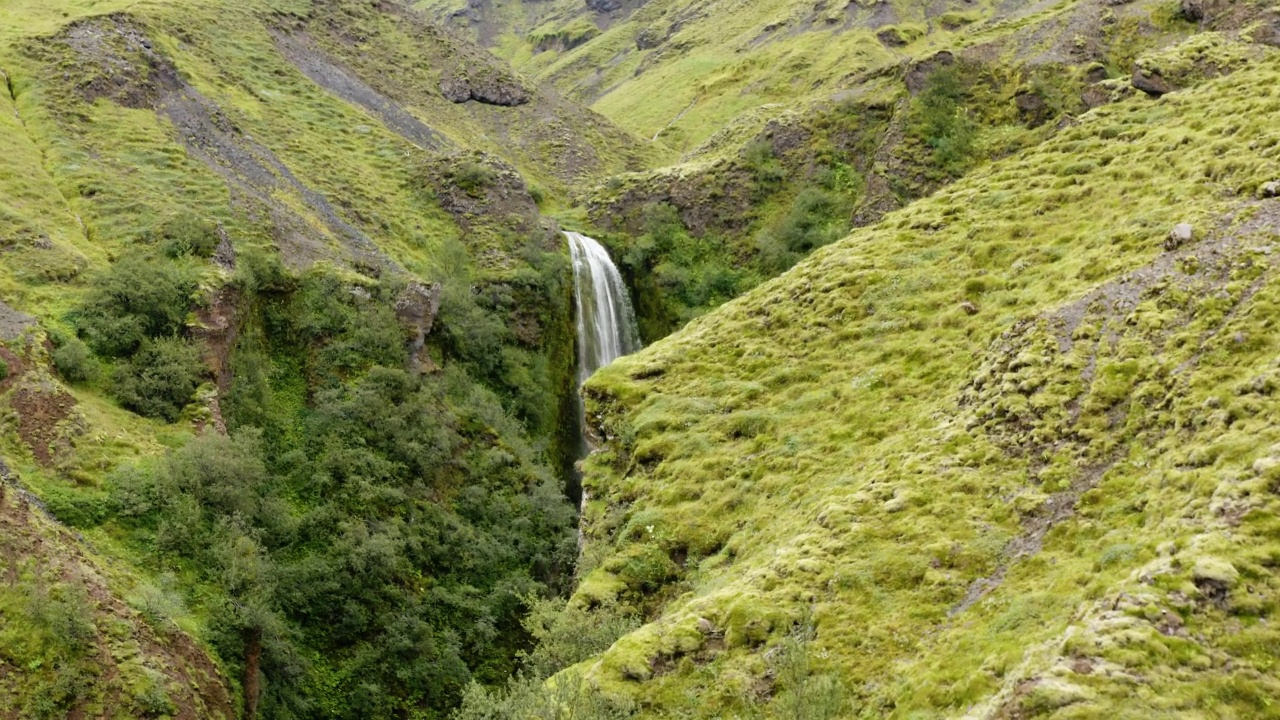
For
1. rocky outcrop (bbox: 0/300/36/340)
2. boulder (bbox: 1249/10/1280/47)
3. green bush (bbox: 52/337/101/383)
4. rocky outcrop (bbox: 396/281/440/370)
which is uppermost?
boulder (bbox: 1249/10/1280/47)

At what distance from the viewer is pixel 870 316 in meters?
28.8

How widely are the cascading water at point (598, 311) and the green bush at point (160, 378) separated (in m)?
23.4

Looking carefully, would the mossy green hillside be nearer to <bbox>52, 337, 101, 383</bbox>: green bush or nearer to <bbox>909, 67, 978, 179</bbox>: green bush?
<bbox>909, 67, 978, 179</bbox>: green bush

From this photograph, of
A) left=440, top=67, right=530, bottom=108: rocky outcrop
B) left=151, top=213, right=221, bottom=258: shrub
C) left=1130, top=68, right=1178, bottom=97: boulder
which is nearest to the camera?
left=1130, top=68, right=1178, bottom=97: boulder

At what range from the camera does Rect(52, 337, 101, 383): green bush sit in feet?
109

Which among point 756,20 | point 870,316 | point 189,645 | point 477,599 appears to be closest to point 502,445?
point 477,599

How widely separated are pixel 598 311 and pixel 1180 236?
41.1m

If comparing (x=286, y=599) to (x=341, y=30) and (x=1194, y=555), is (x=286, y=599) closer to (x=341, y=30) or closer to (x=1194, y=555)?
(x=1194, y=555)

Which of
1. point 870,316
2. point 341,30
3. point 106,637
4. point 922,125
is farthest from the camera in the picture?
point 341,30

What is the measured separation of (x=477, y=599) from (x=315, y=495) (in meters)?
8.42

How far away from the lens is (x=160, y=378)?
35562 millimetres

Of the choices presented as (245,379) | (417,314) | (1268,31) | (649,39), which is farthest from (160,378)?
(649,39)

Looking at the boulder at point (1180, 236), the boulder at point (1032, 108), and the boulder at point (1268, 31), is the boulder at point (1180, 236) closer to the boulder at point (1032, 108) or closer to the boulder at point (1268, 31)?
the boulder at point (1268, 31)

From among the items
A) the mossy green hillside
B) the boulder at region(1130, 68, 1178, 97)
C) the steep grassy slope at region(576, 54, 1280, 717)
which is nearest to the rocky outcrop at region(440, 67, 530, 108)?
the mossy green hillside
